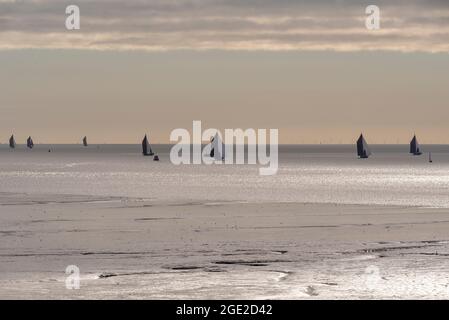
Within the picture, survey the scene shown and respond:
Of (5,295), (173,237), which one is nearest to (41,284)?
(5,295)

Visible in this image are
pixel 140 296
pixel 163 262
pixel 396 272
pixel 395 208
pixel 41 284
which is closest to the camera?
pixel 140 296

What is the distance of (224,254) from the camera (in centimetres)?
3362

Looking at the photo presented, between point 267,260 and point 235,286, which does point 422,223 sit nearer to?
point 267,260

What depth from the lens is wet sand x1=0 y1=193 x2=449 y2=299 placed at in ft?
85.3

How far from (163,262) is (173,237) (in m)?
8.41

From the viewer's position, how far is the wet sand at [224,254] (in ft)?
85.3

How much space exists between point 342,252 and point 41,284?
1169 centimetres

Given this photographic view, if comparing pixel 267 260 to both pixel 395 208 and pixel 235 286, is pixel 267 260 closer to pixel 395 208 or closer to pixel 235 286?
pixel 235 286

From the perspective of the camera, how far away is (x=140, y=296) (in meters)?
24.8

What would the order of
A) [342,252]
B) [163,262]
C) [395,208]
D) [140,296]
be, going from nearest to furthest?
1. [140,296]
2. [163,262]
3. [342,252]
4. [395,208]

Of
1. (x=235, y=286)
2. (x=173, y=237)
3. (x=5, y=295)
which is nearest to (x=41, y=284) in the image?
(x=5, y=295)

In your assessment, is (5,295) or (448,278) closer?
(5,295)
